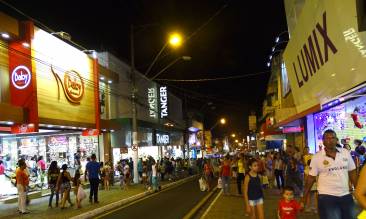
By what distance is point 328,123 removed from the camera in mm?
15516

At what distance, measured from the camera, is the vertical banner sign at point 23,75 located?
66.5ft

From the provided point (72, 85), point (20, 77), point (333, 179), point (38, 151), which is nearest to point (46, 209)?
point (20, 77)

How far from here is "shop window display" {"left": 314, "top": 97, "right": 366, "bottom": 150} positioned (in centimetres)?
1278

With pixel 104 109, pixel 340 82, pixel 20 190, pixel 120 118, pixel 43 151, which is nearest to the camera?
pixel 340 82

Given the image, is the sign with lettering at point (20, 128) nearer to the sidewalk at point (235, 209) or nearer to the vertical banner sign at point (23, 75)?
the vertical banner sign at point (23, 75)

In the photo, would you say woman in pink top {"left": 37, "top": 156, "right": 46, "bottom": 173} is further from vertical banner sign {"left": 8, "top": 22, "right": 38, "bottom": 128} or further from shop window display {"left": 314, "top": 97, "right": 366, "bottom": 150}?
shop window display {"left": 314, "top": 97, "right": 366, "bottom": 150}

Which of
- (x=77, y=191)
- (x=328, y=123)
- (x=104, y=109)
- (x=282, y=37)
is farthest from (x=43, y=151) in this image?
(x=282, y=37)

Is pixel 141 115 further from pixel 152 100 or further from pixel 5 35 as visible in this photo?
pixel 5 35

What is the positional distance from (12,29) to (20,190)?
6598mm

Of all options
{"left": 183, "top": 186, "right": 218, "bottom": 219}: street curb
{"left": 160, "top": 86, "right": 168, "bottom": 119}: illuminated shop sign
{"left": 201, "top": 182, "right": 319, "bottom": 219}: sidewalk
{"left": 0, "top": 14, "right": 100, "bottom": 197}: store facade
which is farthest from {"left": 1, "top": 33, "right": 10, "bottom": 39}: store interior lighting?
{"left": 160, "top": 86, "right": 168, "bottom": 119}: illuminated shop sign

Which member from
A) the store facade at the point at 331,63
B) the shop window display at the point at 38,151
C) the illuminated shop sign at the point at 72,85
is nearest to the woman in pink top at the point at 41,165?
the shop window display at the point at 38,151

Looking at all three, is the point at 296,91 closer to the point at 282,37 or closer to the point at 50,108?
the point at 50,108

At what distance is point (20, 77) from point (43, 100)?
185cm

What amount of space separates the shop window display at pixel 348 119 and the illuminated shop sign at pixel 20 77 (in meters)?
11.7
